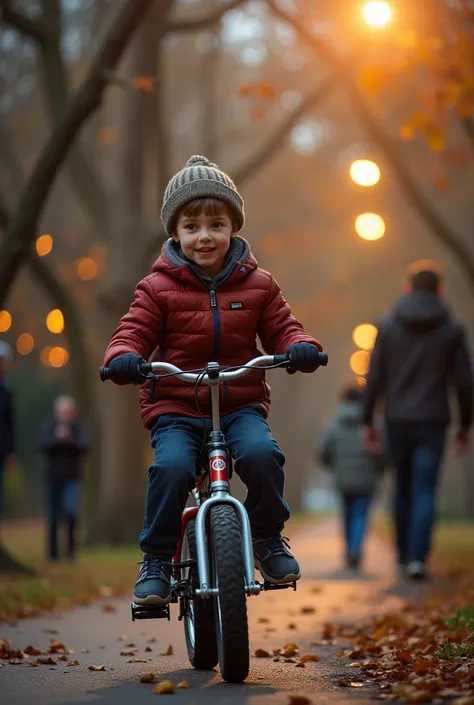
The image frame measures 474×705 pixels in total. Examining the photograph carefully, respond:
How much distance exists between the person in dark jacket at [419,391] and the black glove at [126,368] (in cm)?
595

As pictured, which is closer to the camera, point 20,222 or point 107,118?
point 20,222

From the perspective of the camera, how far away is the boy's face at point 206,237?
5926 mm

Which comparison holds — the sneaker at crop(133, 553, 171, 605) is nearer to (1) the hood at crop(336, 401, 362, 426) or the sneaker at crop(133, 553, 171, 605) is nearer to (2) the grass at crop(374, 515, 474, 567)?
(2) the grass at crop(374, 515, 474, 567)

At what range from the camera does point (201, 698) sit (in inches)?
198

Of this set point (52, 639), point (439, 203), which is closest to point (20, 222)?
point (52, 639)

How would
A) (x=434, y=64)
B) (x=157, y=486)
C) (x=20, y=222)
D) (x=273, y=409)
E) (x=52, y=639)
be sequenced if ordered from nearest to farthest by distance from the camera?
(x=157, y=486)
(x=52, y=639)
(x=20, y=222)
(x=434, y=64)
(x=273, y=409)

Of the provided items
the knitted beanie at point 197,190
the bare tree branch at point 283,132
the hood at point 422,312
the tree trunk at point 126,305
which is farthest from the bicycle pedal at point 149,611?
the tree trunk at point 126,305

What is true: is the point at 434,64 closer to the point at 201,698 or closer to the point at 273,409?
the point at 201,698

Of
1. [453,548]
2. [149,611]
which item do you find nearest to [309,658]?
[149,611]

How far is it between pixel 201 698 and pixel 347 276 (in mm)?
25485

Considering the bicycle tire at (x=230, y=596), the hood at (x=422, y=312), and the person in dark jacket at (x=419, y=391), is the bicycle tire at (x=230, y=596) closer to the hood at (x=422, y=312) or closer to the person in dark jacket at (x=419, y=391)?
the person in dark jacket at (x=419, y=391)

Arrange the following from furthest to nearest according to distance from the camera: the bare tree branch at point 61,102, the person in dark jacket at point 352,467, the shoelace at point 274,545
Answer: the person in dark jacket at point 352,467
the bare tree branch at point 61,102
the shoelace at point 274,545

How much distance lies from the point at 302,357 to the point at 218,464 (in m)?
0.55

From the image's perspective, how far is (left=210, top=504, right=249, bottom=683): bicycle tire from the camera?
5.22 metres
